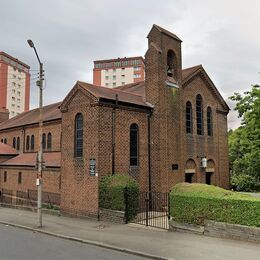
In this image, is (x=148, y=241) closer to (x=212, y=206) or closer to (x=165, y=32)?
(x=212, y=206)

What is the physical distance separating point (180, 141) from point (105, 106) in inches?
242

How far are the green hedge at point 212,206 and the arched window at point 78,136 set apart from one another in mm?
6697

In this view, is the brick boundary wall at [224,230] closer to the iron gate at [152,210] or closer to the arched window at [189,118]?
the iron gate at [152,210]

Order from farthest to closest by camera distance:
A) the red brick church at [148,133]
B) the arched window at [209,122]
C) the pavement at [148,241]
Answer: the arched window at [209,122] < the red brick church at [148,133] < the pavement at [148,241]

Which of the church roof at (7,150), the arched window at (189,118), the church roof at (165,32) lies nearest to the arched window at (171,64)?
the church roof at (165,32)

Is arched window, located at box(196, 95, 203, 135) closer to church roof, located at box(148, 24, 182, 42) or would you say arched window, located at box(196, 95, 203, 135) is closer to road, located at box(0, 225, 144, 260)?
church roof, located at box(148, 24, 182, 42)

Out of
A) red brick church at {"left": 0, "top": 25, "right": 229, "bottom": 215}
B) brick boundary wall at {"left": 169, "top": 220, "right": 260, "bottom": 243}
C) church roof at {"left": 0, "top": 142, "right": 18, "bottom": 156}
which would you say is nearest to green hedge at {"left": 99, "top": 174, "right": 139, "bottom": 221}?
red brick church at {"left": 0, "top": 25, "right": 229, "bottom": 215}

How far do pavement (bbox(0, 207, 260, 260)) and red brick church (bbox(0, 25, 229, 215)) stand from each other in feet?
8.04

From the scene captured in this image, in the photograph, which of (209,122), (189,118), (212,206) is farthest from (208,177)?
(212,206)

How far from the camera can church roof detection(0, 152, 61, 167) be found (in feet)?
78.7

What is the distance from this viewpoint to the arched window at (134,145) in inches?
769

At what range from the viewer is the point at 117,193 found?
16.4m

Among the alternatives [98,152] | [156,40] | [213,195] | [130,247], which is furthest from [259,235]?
[156,40]

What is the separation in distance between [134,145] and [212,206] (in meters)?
7.70
